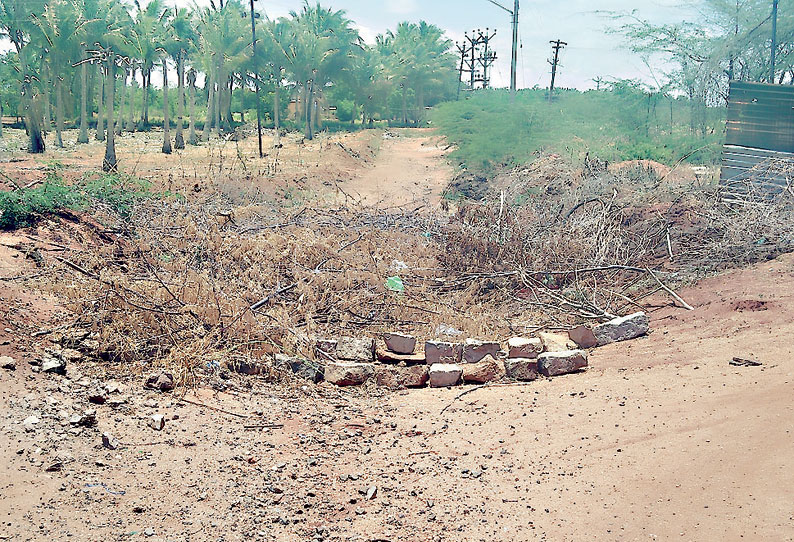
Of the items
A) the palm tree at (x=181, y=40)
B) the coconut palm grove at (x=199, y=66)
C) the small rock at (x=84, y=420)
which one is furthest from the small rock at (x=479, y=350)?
the palm tree at (x=181, y=40)

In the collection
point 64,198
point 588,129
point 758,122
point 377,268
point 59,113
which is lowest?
point 377,268

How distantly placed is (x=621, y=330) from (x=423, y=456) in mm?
3061

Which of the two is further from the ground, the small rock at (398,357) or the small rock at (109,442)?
the small rock at (109,442)

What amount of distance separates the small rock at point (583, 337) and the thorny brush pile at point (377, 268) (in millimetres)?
638

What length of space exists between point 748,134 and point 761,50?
1114cm

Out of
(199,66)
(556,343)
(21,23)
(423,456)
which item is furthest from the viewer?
(199,66)

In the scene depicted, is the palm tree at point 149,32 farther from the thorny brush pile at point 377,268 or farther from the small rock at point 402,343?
the small rock at point 402,343

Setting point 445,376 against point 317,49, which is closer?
point 445,376

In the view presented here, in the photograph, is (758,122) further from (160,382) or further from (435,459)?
(160,382)

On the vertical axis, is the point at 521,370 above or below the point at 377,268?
below

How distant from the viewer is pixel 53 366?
5.54 m

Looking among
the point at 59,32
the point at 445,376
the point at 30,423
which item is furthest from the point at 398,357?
the point at 59,32

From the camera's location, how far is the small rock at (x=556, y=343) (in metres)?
6.61

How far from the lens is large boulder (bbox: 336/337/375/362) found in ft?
21.9
